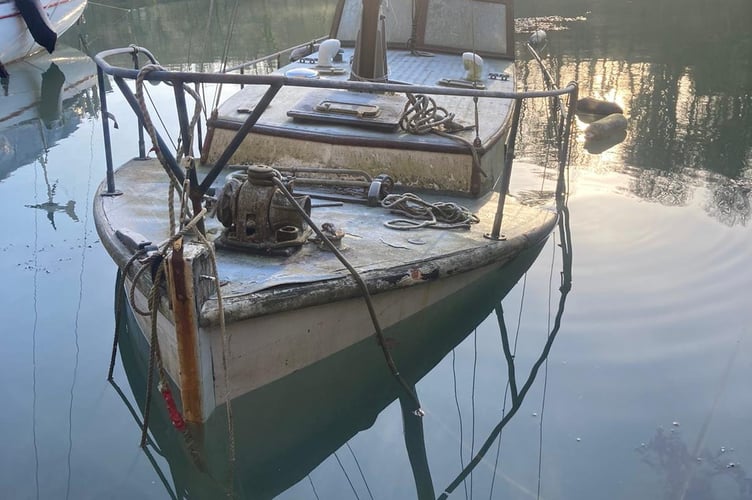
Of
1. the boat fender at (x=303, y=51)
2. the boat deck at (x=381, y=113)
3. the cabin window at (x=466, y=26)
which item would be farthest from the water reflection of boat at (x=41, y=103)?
the cabin window at (x=466, y=26)

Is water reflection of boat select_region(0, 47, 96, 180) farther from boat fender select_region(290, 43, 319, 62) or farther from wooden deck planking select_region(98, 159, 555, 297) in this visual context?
wooden deck planking select_region(98, 159, 555, 297)

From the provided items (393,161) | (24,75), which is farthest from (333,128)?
(24,75)

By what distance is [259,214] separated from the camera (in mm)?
4680

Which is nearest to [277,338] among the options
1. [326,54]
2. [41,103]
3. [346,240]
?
[346,240]

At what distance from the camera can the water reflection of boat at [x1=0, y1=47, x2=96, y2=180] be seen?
11052mm

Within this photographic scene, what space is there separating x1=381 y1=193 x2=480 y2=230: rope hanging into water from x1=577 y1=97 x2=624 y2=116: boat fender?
7610 mm

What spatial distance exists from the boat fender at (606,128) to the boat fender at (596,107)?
64 cm

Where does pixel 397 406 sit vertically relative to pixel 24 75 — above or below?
below

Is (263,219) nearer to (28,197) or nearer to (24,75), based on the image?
(28,197)

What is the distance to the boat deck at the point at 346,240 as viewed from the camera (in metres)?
4.57

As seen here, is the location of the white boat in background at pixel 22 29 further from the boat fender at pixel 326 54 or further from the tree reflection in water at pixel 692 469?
the tree reflection in water at pixel 692 469

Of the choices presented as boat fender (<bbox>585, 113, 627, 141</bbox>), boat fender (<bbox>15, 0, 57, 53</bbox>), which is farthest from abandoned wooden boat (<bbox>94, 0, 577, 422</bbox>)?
boat fender (<bbox>15, 0, 57, 53</bbox>)

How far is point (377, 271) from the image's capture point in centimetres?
474

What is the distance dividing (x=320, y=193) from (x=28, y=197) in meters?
4.74
